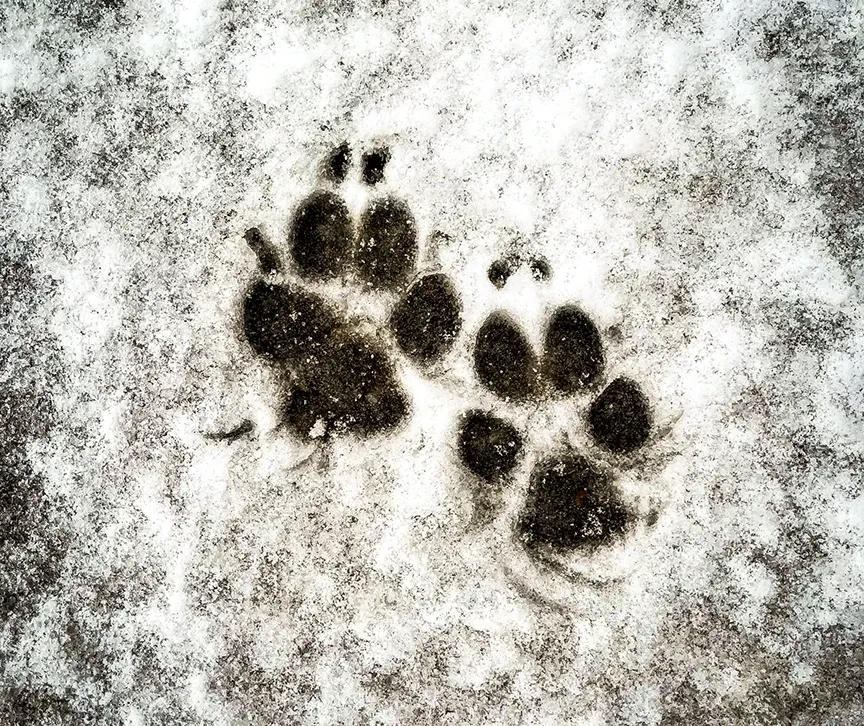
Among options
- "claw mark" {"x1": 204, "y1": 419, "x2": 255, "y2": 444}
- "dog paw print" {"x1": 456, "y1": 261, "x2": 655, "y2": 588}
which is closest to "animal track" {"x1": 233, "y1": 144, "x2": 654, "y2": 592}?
"dog paw print" {"x1": 456, "y1": 261, "x2": 655, "y2": 588}

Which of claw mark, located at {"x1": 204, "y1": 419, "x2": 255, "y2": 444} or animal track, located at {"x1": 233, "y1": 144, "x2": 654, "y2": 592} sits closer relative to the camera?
animal track, located at {"x1": 233, "y1": 144, "x2": 654, "y2": 592}

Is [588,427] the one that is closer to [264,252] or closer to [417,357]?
[417,357]

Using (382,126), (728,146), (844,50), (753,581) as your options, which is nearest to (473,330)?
(382,126)

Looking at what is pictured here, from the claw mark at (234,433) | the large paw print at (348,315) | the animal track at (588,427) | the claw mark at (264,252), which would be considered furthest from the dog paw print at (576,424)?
the claw mark at (234,433)

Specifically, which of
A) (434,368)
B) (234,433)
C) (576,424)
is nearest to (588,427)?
(576,424)

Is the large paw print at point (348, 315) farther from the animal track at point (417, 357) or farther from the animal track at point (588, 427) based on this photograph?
the animal track at point (588, 427)

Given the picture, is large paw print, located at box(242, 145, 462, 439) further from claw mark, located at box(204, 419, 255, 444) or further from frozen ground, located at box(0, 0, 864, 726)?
claw mark, located at box(204, 419, 255, 444)
